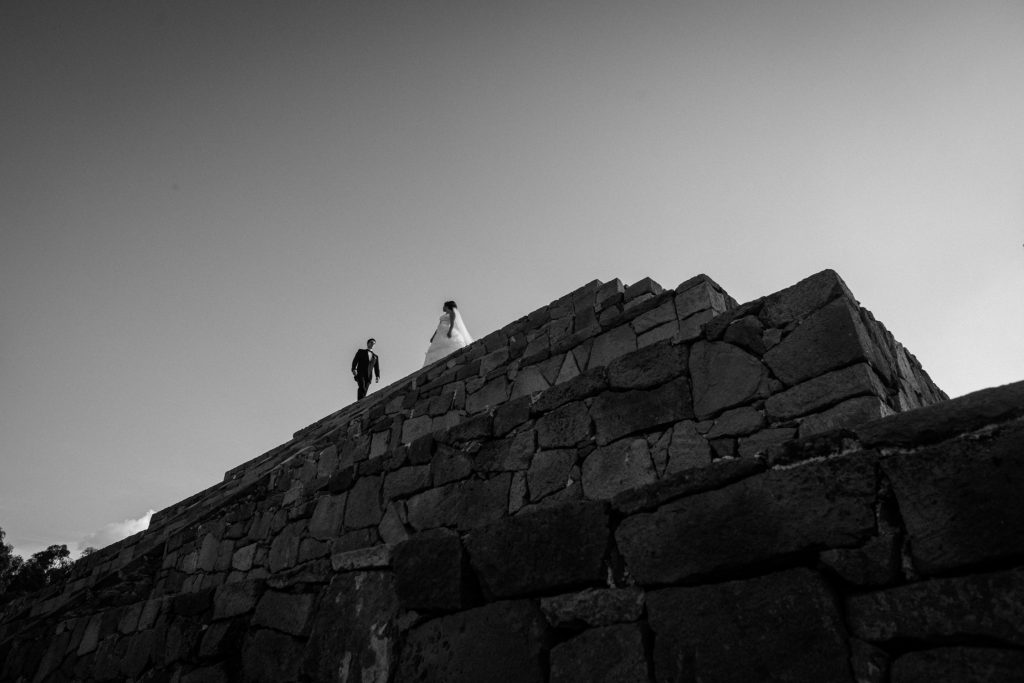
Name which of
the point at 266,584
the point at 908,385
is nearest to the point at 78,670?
the point at 266,584

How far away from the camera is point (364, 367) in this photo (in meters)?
12.3

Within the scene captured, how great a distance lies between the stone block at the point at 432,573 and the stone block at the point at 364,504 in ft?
4.76

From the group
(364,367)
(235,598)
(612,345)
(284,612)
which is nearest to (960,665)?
(284,612)

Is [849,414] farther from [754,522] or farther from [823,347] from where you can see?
[754,522]

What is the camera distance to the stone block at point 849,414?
2.56m

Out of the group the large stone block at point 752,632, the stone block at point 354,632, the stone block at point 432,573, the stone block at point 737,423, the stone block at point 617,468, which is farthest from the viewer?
the stone block at point 617,468

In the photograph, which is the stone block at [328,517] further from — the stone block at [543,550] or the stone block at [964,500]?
the stone block at [964,500]

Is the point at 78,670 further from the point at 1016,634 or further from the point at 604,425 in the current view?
the point at 1016,634

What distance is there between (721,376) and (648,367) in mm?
431

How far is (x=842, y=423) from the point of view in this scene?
2.64 m

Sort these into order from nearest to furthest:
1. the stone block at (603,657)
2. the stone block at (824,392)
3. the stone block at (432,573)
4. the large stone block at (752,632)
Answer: the large stone block at (752,632) → the stone block at (603,657) → the stone block at (432,573) → the stone block at (824,392)

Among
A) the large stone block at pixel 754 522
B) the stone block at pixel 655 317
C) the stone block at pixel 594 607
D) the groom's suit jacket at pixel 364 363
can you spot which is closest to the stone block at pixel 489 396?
the stone block at pixel 655 317

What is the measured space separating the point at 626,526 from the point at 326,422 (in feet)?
29.9

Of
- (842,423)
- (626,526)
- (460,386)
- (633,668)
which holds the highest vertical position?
(460,386)
